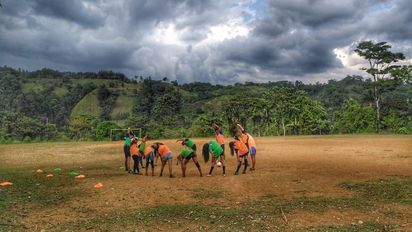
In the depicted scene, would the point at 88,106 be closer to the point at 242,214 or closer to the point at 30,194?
the point at 30,194

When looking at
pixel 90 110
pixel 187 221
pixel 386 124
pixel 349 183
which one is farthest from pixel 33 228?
pixel 90 110

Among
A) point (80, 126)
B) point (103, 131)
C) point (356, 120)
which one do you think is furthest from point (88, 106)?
point (356, 120)

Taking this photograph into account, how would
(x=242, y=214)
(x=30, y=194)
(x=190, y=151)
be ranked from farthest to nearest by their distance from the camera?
1. (x=190, y=151)
2. (x=30, y=194)
3. (x=242, y=214)

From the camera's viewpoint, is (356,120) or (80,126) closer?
(356,120)

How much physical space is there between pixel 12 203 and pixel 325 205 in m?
9.16

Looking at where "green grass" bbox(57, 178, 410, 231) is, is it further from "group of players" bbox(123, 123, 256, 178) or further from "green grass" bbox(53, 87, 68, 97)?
"green grass" bbox(53, 87, 68, 97)

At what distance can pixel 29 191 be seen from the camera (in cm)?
1284

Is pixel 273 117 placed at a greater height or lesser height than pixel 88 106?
lesser

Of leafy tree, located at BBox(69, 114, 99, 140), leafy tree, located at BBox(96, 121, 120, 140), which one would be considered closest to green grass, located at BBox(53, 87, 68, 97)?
leafy tree, located at BBox(69, 114, 99, 140)

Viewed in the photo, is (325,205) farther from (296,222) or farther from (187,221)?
(187,221)

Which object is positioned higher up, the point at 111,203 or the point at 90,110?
the point at 90,110

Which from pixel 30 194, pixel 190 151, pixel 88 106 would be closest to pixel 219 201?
pixel 190 151

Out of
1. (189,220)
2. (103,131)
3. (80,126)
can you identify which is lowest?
(189,220)

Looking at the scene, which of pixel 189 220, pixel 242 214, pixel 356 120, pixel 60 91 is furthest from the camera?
pixel 60 91
